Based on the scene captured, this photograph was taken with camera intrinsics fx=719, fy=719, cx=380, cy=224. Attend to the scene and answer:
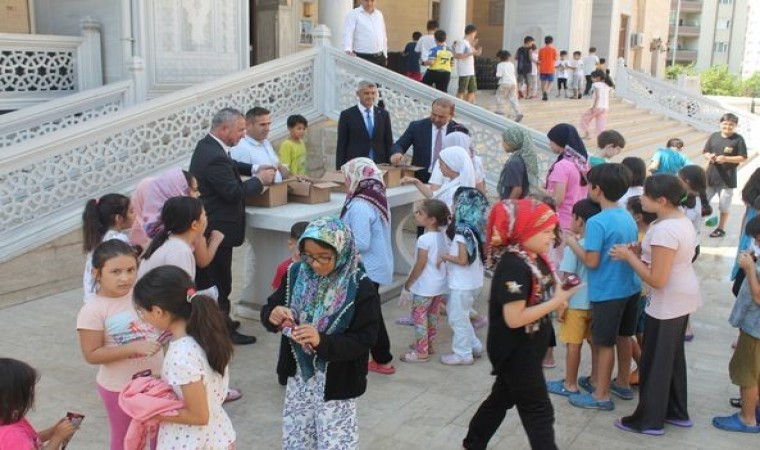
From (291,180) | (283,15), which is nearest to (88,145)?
(291,180)

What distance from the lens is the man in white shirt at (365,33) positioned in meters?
10.8

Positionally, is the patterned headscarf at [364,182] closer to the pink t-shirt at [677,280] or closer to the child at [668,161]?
the pink t-shirt at [677,280]

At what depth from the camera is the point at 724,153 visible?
1007 cm

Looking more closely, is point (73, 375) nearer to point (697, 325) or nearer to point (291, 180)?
point (291, 180)

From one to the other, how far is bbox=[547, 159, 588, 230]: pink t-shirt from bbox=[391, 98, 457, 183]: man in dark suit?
1.66 metres

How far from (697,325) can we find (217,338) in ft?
17.8

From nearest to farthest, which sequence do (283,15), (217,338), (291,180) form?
(217,338), (291,180), (283,15)

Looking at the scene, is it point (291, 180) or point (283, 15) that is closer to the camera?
point (291, 180)

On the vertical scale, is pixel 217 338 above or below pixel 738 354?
above

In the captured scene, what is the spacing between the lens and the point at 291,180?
620cm

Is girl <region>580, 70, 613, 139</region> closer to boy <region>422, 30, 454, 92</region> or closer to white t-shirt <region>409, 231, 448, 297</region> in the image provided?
boy <region>422, 30, 454, 92</region>

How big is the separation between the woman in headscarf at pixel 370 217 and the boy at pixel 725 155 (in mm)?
6373

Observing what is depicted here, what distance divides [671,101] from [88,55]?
17.3 meters

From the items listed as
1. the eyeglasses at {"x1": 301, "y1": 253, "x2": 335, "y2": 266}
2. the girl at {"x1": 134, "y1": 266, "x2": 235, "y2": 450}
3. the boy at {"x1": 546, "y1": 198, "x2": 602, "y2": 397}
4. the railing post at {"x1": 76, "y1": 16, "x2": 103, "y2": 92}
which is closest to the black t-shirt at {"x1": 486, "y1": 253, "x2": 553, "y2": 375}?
the eyeglasses at {"x1": 301, "y1": 253, "x2": 335, "y2": 266}
